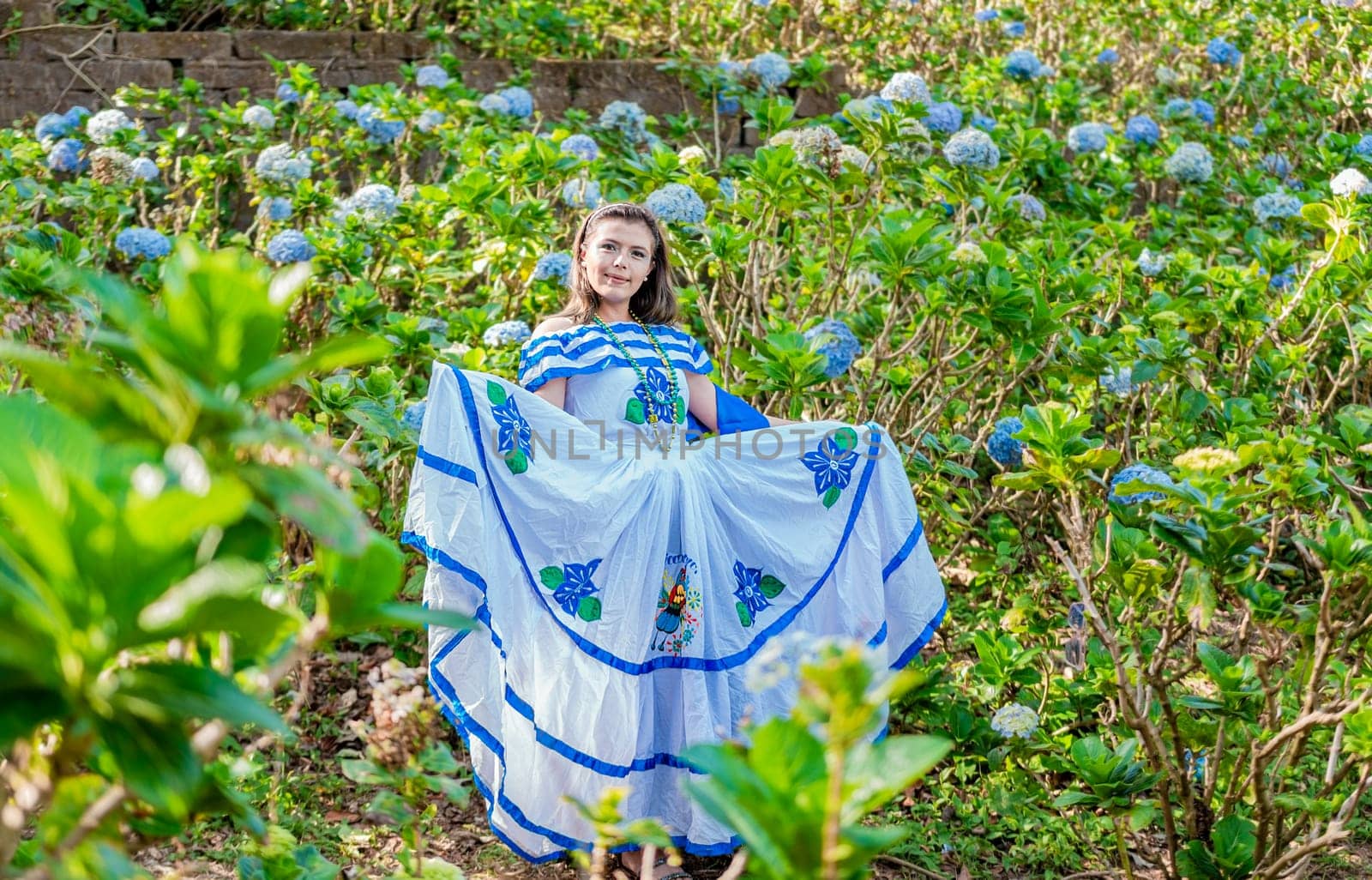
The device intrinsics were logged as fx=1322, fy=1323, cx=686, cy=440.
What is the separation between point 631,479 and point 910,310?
1.50 meters

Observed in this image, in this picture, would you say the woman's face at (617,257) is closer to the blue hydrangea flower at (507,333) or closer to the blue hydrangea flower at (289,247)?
the blue hydrangea flower at (507,333)

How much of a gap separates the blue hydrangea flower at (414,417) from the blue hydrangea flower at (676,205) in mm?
829

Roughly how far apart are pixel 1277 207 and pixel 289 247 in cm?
298

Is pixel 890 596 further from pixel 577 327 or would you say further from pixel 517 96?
pixel 517 96

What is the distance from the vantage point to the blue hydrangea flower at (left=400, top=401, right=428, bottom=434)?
110 inches

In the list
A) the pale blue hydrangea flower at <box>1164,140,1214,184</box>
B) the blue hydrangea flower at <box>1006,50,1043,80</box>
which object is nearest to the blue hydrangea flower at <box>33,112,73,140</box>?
the blue hydrangea flower at <box>1006,50,1043,80</box>

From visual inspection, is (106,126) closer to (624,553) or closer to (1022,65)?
(624,553)

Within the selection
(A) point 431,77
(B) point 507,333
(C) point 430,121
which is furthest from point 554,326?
(A) point 431,77

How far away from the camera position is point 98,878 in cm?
101

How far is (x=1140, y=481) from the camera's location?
7.14 ft

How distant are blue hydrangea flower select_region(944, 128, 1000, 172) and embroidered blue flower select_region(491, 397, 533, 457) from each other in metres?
1.45

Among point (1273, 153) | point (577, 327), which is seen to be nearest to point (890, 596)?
point (577, 327)

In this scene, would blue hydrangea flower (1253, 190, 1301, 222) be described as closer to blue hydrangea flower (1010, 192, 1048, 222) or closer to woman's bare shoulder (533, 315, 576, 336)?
blue hydrangea flower (1010, 192, 1048, 222)

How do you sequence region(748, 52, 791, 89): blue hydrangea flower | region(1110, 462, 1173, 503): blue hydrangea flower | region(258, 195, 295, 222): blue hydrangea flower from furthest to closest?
region(748, 52, 791, 89): blue hydrangea flower → region(258, 195, 295, 222): blue hydrangea flower → region(1110, 462, 1173, 503): blue hydrangea flower
